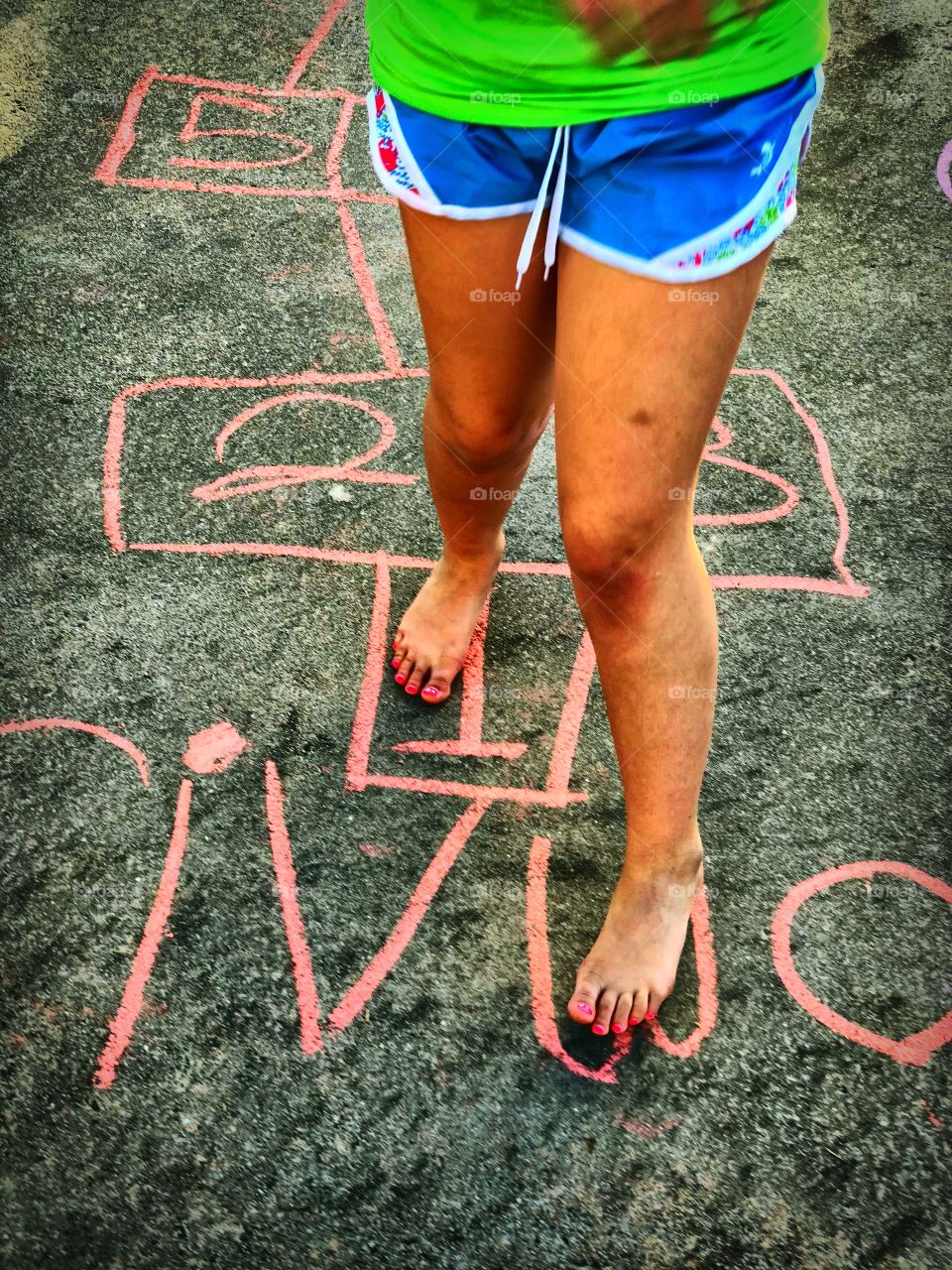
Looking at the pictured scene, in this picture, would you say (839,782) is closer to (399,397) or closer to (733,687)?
(733,687)

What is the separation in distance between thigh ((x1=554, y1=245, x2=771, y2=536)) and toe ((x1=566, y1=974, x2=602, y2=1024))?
2.13 ft

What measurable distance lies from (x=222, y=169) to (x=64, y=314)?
0.68 meters

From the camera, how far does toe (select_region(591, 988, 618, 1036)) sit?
61.6 inches

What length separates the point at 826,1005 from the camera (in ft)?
5.33

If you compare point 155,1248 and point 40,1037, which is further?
point 40,1037

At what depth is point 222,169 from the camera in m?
2.96

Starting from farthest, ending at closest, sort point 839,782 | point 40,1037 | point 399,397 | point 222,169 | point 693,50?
point 222,169 < point 399,397 < point 839,782 < point 40,1037 < point 693,50

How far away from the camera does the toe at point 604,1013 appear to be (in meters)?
1.56

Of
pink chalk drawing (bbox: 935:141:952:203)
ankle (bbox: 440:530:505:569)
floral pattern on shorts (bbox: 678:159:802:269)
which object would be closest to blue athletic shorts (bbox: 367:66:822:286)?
floral pattern on shorts (bbox: 678:159:802:269)

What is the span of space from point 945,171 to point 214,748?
2635 millimetres

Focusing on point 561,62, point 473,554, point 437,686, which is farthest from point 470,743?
point 561,62

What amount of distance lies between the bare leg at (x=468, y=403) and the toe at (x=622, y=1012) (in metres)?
0.60

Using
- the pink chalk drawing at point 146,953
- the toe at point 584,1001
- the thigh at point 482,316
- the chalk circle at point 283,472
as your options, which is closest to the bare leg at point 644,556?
the toe at point 584,1001

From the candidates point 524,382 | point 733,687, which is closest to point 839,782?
point 733,687
